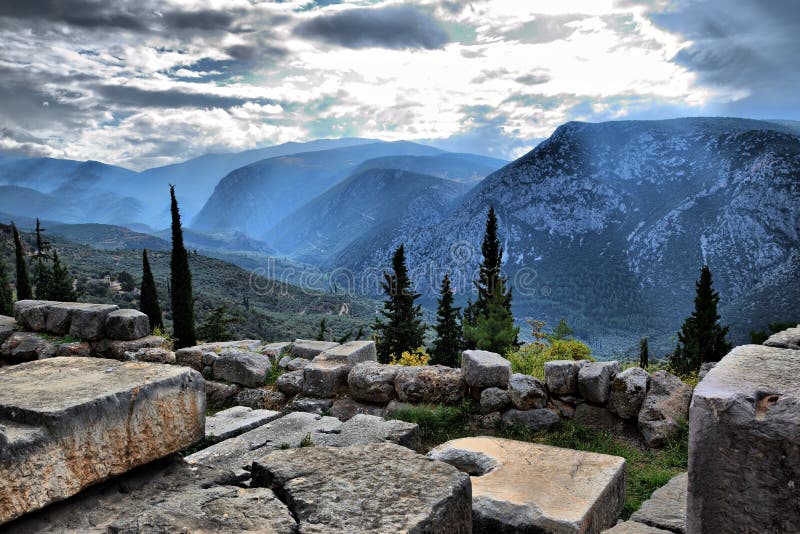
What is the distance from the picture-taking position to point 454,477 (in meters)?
3.13

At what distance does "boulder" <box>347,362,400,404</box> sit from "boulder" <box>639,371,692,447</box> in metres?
3.91

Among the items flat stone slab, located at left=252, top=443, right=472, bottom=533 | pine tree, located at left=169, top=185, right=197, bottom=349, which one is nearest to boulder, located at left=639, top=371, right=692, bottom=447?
flat stone slab, located at left=252, top=443, right=472, bottom=533

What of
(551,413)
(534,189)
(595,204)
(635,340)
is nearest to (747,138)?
(595,204)

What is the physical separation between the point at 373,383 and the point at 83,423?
19.7 ft

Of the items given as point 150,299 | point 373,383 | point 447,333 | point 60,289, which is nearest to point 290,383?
point 373,383

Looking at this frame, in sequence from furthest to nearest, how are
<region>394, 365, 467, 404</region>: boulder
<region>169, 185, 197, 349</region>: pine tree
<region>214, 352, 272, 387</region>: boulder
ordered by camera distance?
<region>169, 185, 197, 349</region>: pine tree < <region>214, 352, 272, 387</region>: boulder < <region>394, 365, 467, 404</region>: boulder

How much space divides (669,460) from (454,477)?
4.65 m

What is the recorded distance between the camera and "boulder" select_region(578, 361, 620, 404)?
7324 millimetres

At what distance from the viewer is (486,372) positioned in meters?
7.79

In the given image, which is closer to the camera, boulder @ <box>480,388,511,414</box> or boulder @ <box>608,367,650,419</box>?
boulder @ <box>608,367,650,419</box>

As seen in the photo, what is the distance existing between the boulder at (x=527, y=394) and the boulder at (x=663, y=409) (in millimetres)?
1417

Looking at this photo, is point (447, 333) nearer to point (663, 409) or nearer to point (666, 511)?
point (663, 409)

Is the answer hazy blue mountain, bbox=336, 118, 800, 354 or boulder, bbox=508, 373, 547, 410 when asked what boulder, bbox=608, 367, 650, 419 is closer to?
boulder, bbox=508, 373, 547, 410

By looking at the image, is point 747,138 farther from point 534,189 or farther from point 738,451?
point 738,451
